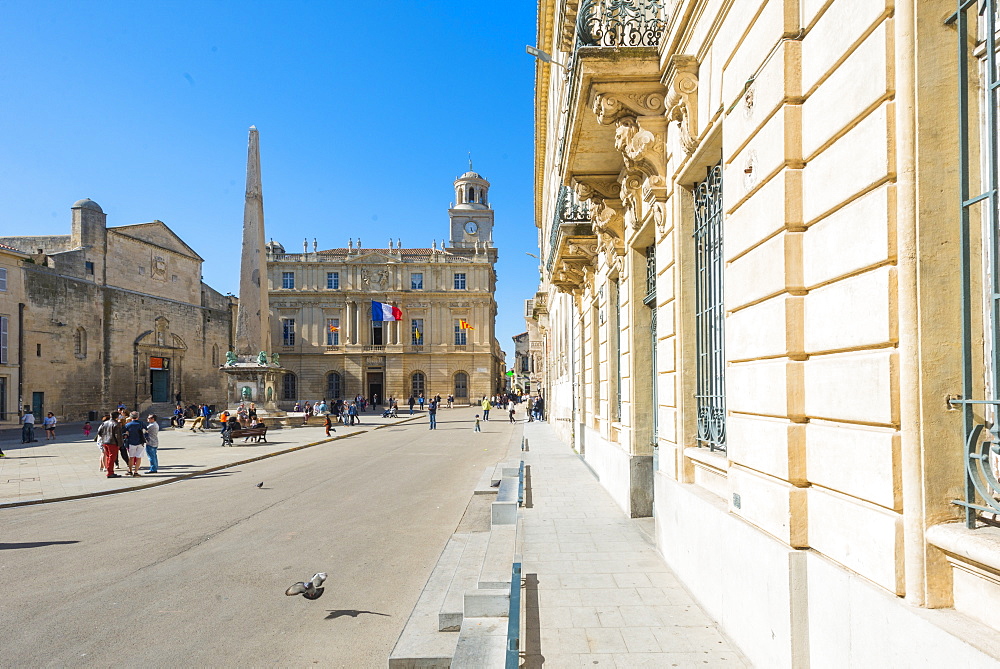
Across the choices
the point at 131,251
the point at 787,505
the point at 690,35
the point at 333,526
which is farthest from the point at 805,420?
the point at 131,251

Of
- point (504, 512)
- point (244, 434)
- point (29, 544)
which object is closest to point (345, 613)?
point (504, 512)

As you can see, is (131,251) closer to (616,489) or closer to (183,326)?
(183,326)

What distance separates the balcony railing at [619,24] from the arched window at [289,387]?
61010 mm

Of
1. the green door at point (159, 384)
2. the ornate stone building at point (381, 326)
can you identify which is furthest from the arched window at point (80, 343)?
the ornate stone building at point (381, 326)

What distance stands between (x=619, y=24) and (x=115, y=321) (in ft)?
142

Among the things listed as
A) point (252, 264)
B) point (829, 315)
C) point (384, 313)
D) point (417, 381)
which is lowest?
point (417, 381)

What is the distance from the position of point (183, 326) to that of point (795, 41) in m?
50.8

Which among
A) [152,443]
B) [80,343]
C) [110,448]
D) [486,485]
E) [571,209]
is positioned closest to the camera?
[571,209]

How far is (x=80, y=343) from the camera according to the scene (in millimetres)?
38344

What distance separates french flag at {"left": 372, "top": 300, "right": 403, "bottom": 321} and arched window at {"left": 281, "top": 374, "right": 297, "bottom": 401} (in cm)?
1655

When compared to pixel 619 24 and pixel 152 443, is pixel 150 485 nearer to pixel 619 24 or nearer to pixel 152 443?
pixel 152 443

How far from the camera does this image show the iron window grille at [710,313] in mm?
5438

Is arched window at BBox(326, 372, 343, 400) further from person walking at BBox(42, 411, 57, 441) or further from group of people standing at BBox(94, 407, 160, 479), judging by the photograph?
group of people standing at BBox(94, 407, 160, 479)

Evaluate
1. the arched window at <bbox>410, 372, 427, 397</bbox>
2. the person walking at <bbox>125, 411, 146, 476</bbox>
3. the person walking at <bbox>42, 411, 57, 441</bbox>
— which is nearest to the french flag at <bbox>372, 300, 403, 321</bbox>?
the arched window at <bbox>410, 372, 427, 397</bbox>
